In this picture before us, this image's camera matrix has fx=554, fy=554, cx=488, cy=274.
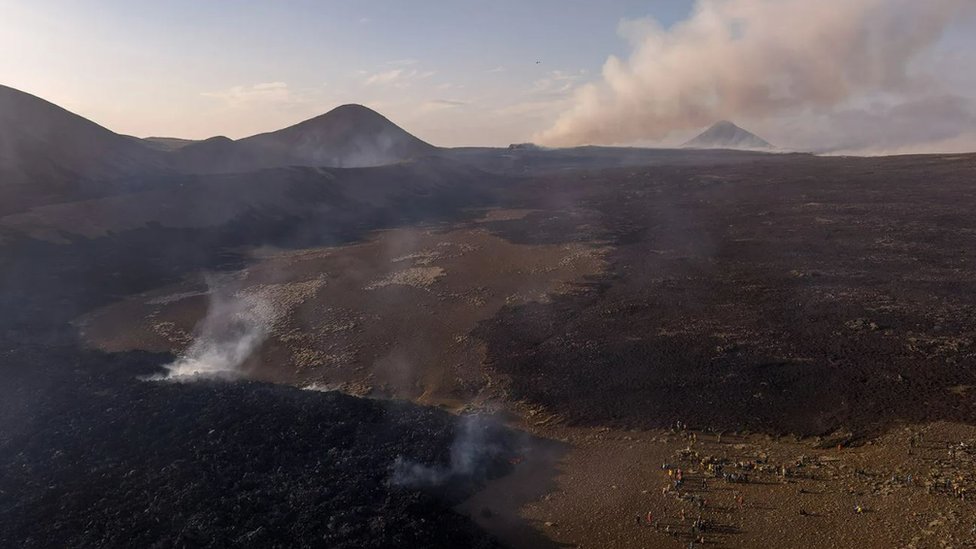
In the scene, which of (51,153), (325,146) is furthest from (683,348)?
→ (325,146)

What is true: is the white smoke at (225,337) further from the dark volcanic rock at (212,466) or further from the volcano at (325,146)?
the volcano at (325,146)

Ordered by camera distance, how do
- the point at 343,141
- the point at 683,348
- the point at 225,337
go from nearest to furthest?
the point at 683,348, the point at 225,337, the point at 343,141

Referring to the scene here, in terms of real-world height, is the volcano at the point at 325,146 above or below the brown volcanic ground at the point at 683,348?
above

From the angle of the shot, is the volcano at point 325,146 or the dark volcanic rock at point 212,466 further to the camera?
the volcano at point 325,146

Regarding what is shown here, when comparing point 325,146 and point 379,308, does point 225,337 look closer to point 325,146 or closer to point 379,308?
point 379,308

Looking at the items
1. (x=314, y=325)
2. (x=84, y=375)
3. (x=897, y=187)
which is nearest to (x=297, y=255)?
(x=314, y=325)

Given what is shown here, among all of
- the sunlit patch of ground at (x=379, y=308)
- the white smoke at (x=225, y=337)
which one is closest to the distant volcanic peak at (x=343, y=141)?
the sunlit patch of ground at (x=379, y=308)
